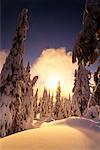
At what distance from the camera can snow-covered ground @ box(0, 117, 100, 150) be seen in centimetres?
603

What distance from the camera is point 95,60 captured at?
39.3 ft

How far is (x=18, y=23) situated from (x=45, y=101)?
64.9 m

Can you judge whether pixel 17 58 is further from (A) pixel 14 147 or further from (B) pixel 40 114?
(B) pixel 40 114

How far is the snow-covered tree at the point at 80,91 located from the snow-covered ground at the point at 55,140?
2951 centimetres

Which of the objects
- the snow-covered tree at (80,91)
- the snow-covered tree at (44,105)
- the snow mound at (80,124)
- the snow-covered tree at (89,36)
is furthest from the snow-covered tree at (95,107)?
the snow-covered tree at (44,105)

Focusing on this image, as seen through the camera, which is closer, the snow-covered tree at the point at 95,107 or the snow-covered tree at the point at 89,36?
the snow-covered tree at the point at 89,36

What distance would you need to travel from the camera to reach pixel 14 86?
23.9 meters

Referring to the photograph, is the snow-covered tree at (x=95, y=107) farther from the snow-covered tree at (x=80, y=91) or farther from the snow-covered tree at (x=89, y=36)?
the snow-covered tree at (x=80, y=91)

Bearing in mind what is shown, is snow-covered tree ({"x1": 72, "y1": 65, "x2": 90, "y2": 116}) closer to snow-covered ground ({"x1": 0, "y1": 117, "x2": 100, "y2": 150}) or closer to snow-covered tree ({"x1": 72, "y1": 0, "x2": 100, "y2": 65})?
snow-covered tree ({"x1": 72, "y1": 0, "x2": 100, "y2": 65})

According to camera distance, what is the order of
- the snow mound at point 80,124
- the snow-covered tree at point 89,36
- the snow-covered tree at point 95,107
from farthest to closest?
the snow-covered tree at point 95,107 < the snow-covered tree at point 89,36 < the snow mound at point 80,124

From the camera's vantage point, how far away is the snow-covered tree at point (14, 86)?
22.7 m

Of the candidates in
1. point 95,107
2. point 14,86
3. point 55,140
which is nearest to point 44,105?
point 14,86

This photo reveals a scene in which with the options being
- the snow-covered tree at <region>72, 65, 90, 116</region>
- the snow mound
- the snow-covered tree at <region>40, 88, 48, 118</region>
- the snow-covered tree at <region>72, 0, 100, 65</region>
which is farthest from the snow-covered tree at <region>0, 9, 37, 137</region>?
the snow-covered tree at <region>40, 88, 48, 118</region>

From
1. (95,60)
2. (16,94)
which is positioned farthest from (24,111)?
(95,60)
